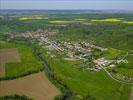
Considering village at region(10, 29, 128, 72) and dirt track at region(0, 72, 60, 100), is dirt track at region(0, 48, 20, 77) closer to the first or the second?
dirt track at region(0, 72, 60, 100)

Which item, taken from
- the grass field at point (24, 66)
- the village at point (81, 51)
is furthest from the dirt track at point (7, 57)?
the village at point (81, 51)

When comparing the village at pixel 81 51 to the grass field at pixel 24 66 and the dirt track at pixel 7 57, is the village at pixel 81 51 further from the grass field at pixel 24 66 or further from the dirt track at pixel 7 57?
the dirt track at pixel 7 57

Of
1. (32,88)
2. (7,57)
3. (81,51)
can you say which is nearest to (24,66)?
(7,57)

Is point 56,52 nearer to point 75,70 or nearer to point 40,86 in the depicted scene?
point 75,70

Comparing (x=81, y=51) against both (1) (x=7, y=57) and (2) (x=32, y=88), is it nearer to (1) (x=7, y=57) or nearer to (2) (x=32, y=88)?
(1) (x=7, y=57)

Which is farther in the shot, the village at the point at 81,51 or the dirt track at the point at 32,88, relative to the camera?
the village at the point at 81,51

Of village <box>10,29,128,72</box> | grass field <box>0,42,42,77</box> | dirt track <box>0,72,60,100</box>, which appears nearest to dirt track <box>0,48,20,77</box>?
grass field <box>0,42,42,77</box>
